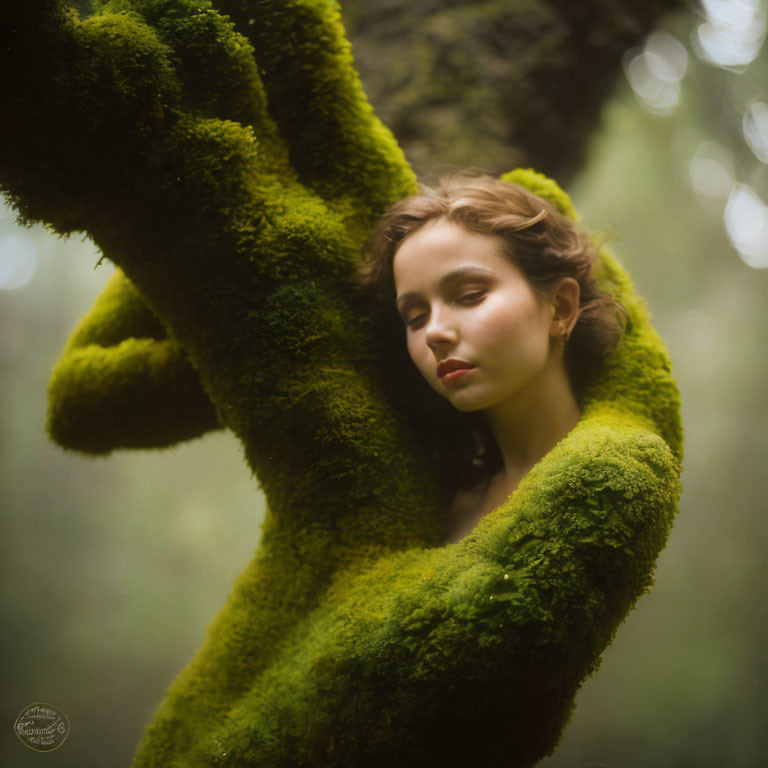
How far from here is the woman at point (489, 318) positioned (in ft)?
2.65

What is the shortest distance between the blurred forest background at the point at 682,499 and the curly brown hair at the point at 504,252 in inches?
10.7

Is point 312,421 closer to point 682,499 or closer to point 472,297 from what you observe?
point 472,297

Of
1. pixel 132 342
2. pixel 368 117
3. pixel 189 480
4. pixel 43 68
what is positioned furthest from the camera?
pixel 189 480

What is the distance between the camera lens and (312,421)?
2.86 ft

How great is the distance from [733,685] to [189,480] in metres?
1.13

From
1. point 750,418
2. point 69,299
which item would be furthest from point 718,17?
point 69,299

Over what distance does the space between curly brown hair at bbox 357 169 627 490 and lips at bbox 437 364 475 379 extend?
0.15m

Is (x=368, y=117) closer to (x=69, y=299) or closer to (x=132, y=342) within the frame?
(x=132, y=342)

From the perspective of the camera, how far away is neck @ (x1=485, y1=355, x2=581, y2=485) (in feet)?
2.86

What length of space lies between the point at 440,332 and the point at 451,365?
44 mm

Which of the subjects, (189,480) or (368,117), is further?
(189,480)

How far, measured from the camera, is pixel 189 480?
133cm

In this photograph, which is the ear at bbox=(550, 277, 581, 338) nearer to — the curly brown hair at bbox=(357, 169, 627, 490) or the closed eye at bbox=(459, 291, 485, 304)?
the curly brown hair at bbox=(357, 169, 627, 490)

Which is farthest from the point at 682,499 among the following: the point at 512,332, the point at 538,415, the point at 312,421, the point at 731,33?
the point at 731,33
